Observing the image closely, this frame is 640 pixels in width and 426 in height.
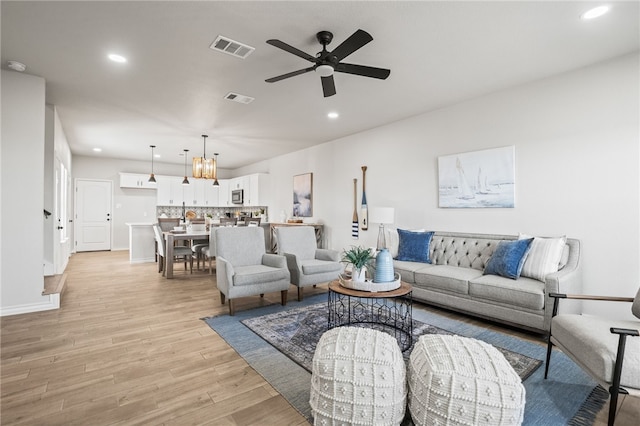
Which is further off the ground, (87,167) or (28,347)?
(87,167)

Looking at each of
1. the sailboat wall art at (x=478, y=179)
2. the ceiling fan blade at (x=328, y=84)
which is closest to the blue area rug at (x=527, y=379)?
the sailboat wall art at (x=478, y=179)

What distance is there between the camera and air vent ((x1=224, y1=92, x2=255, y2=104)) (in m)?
4.07

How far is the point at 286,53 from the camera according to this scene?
9.68ft

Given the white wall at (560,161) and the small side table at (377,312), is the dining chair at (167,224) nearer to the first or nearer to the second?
the small side table at (377,312)

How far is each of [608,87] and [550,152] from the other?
748 millimetres

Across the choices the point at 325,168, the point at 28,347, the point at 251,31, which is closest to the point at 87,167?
the point at 325,168

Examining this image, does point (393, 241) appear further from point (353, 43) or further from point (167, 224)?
point (167, 224)

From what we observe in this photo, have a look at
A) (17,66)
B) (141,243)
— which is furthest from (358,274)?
(141,243)

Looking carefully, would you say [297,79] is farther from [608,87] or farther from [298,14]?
[608,87]

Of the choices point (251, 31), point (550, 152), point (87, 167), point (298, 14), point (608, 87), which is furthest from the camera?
point (87, 167)

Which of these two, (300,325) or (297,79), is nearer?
(300,325)

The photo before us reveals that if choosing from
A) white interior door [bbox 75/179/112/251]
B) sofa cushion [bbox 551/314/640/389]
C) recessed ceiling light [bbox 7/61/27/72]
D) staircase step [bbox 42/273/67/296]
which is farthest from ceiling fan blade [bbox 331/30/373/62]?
white interior door [bbox 75/179/112/251]

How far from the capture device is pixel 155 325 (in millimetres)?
3232

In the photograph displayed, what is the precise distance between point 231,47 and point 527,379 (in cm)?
361
